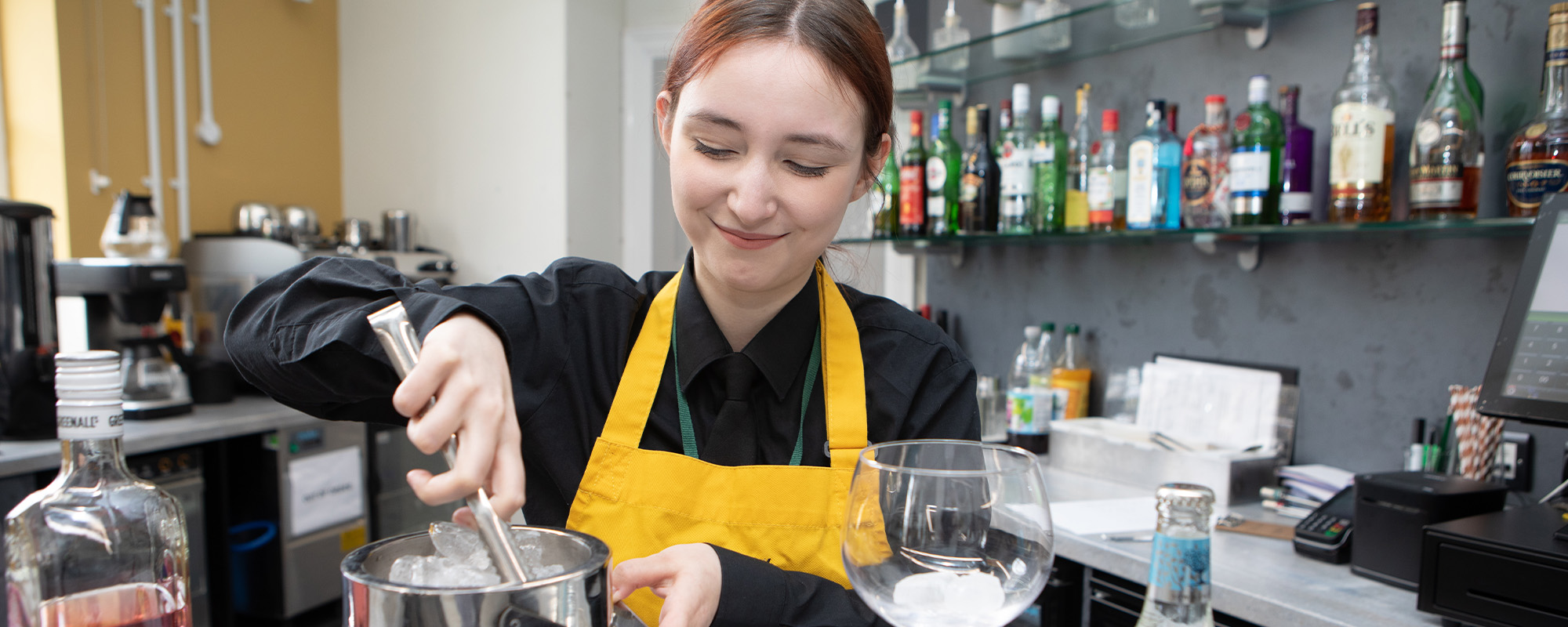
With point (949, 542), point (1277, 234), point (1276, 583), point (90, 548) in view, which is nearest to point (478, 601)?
point (949, 542)

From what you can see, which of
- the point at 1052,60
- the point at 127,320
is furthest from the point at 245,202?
the point at 1052,60

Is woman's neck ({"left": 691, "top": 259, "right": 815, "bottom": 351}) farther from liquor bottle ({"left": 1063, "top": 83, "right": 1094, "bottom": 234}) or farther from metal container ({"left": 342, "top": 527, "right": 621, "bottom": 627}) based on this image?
liquor bottle ({"left": 1063, "top": 83, "right": 1094, "bottom": 234})

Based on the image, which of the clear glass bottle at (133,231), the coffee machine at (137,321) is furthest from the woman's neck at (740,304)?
the clear glass bottle at (133,231)

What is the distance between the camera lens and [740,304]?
3.42 feet

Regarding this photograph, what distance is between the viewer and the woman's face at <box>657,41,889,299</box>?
85 centimetres

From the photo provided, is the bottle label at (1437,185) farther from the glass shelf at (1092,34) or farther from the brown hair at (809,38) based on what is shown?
the brown hair at (809,38)

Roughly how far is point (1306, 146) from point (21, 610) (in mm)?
1790

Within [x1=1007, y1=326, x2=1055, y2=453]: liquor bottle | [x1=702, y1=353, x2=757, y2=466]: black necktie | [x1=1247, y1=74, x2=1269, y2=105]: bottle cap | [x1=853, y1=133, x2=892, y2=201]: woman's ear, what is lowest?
[x1=1007, y1=326, x2=1055, y2=453]: liquor bottle

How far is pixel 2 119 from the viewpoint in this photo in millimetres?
3023

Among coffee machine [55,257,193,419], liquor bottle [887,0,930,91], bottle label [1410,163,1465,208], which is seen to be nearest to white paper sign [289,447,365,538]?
coffee machine [55,257,193,419]

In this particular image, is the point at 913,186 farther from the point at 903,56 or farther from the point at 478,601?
the point at 478,601

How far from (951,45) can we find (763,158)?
1.54 metres

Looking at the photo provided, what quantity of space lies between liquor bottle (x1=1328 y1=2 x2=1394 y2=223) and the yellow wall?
3.54 metres

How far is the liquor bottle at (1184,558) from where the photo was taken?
66 centimetres
